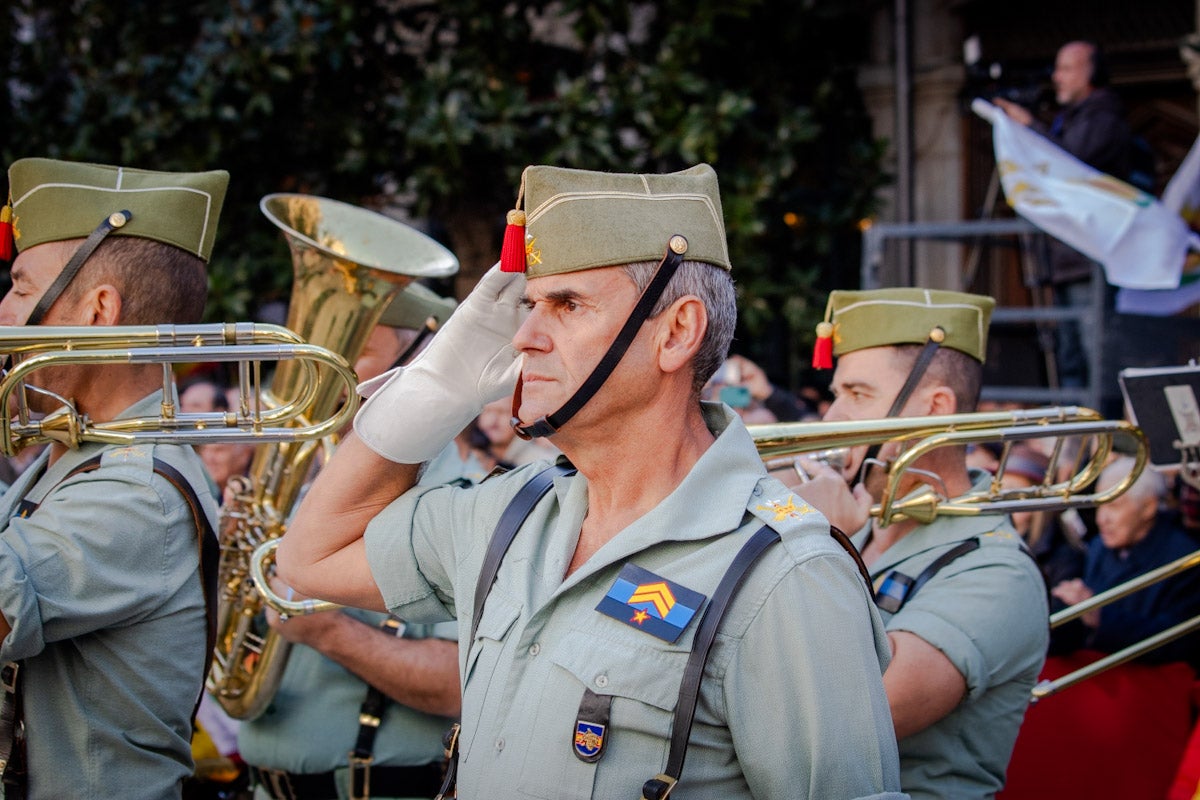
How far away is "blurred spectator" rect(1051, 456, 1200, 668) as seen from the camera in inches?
175

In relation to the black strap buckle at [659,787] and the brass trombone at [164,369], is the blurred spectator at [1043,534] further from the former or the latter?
the black strap buckle at [659,787]

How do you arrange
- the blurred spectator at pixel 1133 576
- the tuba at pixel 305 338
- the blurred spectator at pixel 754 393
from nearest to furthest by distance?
the tuba at pixel 305 338
the blurred spectator at pixel 1133 576
the blurred spectator at pixel 754 393

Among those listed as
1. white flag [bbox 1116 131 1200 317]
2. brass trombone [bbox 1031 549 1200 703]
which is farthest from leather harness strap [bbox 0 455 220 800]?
white flag [bbox 1116 131 1200 317]

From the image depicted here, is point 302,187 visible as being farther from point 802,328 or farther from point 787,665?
point 787,665

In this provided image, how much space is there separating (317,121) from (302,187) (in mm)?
522

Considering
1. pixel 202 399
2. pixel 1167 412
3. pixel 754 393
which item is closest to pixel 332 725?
pixel 1167 412

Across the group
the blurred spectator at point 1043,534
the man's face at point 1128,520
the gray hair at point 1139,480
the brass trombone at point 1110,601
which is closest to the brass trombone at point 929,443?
the brass trombone at point 1110,601

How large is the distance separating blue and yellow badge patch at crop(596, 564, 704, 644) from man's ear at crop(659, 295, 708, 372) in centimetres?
34

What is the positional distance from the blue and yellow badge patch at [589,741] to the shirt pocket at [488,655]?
17 centimetres

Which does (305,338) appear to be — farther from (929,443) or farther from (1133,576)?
(1133,576)

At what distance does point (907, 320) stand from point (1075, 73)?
147 inches

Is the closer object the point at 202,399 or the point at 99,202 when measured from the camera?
the point at 99,202

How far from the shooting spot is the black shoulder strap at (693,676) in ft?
5.82

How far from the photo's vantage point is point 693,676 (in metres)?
1.79
